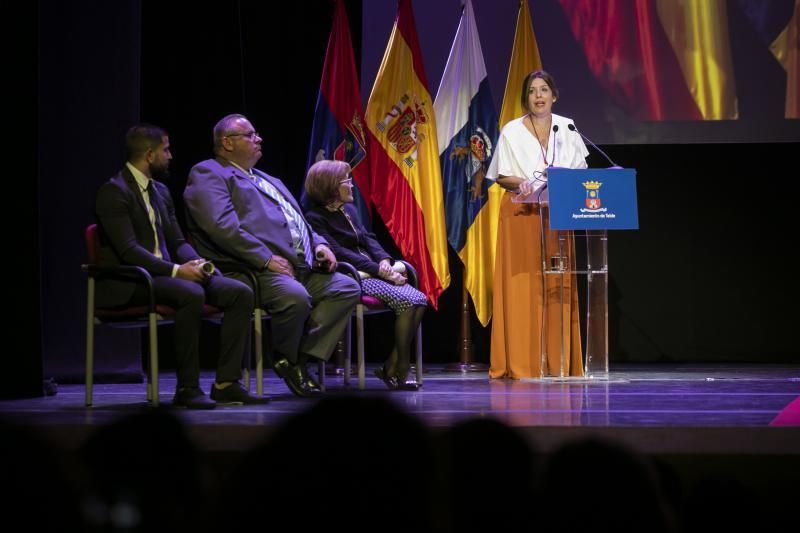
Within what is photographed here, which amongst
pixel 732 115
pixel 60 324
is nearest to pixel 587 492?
pixel 60 324

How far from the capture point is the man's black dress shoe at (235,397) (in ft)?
13.3

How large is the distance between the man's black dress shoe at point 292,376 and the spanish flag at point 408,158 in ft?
6.65

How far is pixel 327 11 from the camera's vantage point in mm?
6867

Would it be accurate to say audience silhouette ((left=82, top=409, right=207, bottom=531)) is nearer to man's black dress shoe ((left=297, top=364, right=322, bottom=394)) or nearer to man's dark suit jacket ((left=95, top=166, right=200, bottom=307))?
man's dark suit jacket ((left=95, top=166, right=200, bottom=307))

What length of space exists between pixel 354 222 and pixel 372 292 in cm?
45

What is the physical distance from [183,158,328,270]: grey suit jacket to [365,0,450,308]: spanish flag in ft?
5.99

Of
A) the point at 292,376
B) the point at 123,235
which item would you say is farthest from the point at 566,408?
the point at 123,235

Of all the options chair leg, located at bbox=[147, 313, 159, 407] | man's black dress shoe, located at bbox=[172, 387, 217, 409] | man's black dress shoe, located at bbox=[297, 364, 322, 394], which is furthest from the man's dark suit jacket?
man's black dress shoe, located at bbox=[297, 364, 322, 394]

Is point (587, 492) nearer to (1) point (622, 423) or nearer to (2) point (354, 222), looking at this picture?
(1) point (622, 423)

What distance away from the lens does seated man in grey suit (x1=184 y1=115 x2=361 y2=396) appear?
174 inches

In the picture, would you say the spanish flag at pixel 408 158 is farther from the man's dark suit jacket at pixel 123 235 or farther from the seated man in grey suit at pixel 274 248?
the man's dark suit jacket at pixel 123 235

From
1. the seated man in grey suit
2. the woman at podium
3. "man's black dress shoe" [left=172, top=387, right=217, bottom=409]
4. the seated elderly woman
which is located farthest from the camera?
the woman at podium

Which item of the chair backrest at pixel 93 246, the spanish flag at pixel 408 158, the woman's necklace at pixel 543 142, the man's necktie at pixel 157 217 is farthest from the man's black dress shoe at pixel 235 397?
the spanish flag at pixel 408 158

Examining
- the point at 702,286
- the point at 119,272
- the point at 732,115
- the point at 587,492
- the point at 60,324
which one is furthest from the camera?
the point at 702,286
